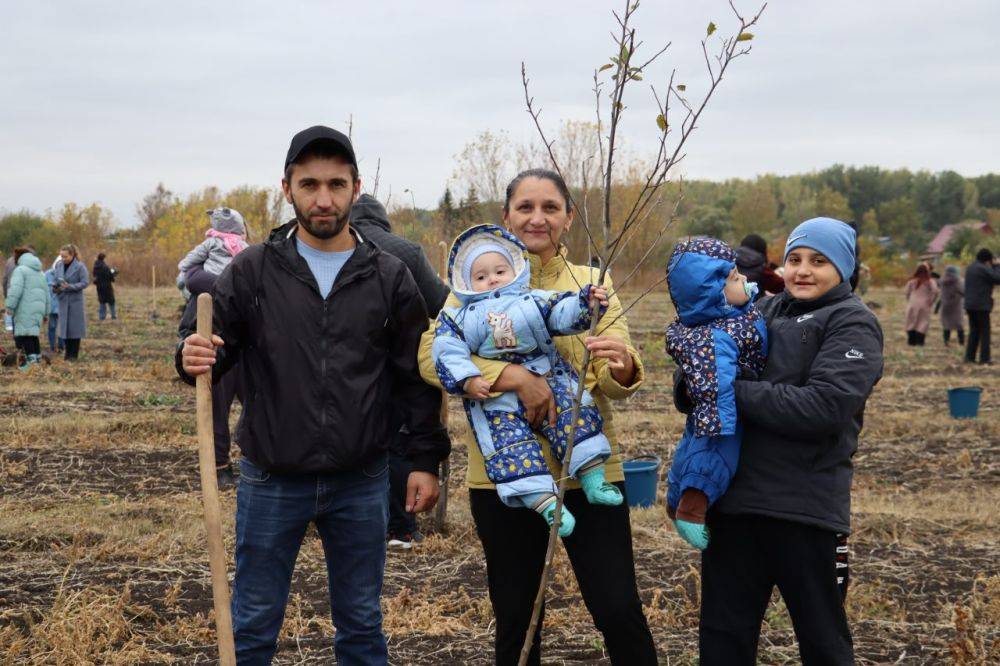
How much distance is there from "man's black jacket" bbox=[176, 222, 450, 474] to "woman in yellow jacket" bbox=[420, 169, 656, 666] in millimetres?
205

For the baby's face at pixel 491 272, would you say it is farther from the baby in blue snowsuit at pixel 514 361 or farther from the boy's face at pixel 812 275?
the boy's face at pixel 812 275

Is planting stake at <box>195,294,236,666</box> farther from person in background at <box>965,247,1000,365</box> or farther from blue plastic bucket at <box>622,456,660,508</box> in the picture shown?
person in background at <box>965,247,1000,365</box>

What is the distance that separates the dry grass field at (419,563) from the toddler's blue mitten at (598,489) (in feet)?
4.95

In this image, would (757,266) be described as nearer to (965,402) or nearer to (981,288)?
(965,402)

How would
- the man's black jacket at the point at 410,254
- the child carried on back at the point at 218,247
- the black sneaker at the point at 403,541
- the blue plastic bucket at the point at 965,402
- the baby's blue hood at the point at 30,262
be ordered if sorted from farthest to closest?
the baby's blue hood at the point at 30,262
the blue plastic bucket at the point at 965,402
the child carried on back at the point at 218,247
the black sneaker at the point at 403,541
the man's black jacket at the point at 410,254

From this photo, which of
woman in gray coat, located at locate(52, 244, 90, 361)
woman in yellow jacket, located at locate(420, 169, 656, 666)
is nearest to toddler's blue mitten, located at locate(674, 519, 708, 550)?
woman in yellow jacket, located at locate(420, 169, 656, 666)

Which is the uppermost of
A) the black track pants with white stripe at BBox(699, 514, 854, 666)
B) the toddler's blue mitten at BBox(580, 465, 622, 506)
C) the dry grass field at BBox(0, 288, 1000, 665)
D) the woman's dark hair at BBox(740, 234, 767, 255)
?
the woman's dark hair at BBox(740, 234, 767, 255)

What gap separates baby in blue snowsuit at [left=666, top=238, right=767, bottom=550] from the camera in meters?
2.71

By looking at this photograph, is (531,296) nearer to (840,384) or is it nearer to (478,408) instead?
(478,408)

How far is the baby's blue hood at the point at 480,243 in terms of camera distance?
284 centimetres

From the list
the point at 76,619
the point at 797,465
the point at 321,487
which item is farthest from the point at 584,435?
the point at 76,619

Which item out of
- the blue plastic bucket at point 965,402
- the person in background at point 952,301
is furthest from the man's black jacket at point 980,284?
the blue plastic bucket at point 965,402

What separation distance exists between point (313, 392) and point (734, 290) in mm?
1295

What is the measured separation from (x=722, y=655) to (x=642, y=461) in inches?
151
